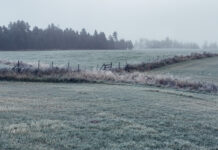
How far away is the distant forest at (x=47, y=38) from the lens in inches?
3981

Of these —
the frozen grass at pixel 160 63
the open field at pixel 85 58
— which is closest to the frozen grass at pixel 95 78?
the frozen grass at pixel 160 63

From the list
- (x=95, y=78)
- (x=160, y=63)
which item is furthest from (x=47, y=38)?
(x=95, y=78)

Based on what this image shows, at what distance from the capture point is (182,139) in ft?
29.8

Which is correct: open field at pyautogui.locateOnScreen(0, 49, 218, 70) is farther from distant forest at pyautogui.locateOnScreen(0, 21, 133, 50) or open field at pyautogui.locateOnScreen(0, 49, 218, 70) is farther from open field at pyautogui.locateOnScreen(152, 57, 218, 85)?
distant forest at pyautogui.locateOnScreen(0, 21, 133, 50)

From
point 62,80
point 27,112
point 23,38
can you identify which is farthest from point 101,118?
point 23,38

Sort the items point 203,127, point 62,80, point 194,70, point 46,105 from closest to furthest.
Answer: point 203,127 < point 46,105 < point 62,80 < point 194,70

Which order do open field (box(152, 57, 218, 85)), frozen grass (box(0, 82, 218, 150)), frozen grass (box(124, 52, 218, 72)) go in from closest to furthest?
frozen grass (box(0, 82, 218, 150)), open field (box(152, 57, 218, 85)), frozen grass (box(124, 52, 218, 72))

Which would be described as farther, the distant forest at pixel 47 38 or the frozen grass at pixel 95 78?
the distant forest at pixel 47 38

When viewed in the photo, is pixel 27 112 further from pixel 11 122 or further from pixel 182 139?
pixel 182 139

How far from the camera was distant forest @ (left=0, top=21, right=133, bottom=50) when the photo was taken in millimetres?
101125

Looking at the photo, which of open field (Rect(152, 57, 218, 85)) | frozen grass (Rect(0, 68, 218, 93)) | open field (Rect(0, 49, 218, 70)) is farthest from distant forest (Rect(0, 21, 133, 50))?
frozen grass (Rect(0, 68, 218, 93))

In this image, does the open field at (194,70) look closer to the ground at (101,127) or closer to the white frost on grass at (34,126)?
the ground at (101,127)

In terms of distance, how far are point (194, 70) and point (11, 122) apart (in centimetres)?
3934

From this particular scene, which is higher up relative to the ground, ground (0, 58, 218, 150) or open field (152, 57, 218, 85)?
ground (0, 58, 218, 150)
